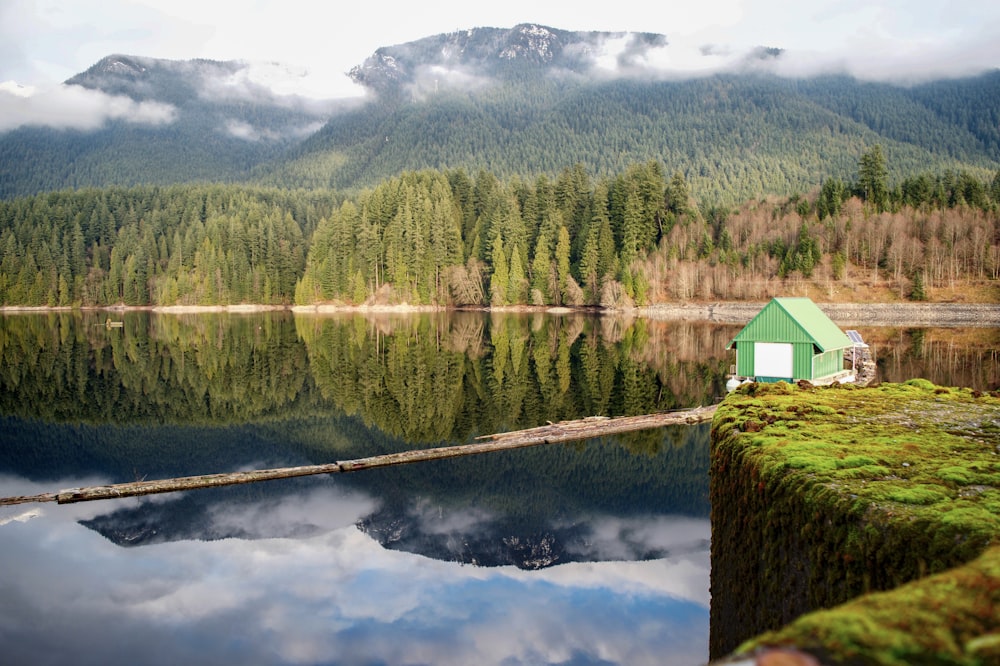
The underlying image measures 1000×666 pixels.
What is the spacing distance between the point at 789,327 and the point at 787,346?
90 cm

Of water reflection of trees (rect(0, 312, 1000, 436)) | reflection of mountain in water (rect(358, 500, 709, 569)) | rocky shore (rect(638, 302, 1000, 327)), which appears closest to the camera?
reflection of mountain in water (rect(358, 500, 709, 569))

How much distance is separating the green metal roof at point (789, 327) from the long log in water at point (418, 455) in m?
4.75

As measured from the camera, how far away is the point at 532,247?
120812 mm

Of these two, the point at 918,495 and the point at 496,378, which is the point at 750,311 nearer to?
the point at 496,378

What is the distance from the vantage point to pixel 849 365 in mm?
42812

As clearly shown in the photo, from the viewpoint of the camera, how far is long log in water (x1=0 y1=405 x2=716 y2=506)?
Result: 820 inches

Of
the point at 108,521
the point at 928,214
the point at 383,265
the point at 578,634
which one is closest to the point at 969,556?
the point at 578,634

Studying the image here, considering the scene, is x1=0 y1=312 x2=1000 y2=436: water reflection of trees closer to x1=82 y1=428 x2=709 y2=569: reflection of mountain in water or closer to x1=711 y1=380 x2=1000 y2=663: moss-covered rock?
x1=82 y1=428 x2=709 y2=569: reflection of mountain in water

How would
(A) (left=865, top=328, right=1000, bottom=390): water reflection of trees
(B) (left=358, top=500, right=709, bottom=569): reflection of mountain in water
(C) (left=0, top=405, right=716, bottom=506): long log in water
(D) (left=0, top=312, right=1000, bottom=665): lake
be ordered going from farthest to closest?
(A) (left=865, top=328, right=1000, bottom=390): water reflection of trees, (C) (left=0, top=405, right=716, bottom=506): long log in water, (B) (left=358, top=500, right=709, bottom=569): reflection of mountain in water, (D) (left=0, top=312, right=1000, bottom=665): lake

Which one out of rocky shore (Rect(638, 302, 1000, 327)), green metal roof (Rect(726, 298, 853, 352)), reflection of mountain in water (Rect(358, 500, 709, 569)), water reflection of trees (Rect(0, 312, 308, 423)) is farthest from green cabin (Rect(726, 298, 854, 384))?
rocky shore (Rect(638, 302, 1000, 327))

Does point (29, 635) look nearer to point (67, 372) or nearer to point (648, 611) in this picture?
point (648, 611)

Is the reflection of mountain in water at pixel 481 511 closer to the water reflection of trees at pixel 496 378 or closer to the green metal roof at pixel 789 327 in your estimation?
the water reflection of trees at pixel 496 378

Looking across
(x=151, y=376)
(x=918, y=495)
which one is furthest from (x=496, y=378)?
(x=918, y=495)

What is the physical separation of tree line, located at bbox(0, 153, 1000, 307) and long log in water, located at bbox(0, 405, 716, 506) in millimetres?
73843
